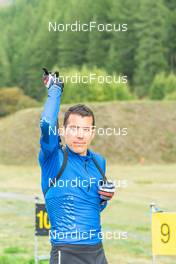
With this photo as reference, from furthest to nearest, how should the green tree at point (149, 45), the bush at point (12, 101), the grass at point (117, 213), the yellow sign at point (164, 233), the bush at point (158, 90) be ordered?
the green tree at point (149, 45), the bush at point (12, 101), the bush at point (158, 90), the grass at point (117, 213), the yellow sign at point (164, 233)

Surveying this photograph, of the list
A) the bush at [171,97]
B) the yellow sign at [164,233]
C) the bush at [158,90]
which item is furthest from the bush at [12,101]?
the yellow sign at [164,233]

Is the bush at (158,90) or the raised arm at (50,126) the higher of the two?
the bush at (158,90)

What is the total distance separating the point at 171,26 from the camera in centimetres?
8462

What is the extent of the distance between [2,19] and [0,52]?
52145mm

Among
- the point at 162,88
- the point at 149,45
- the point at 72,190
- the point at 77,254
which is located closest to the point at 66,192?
the point at 72,190

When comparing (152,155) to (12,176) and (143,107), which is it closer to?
(143,107)

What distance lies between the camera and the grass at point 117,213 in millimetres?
10477

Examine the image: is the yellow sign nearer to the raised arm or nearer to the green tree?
the raised arm

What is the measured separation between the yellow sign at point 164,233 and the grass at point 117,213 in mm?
1614

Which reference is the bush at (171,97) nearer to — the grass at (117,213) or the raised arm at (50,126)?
the grass at (117,213)

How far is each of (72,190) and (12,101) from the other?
63.4 metres

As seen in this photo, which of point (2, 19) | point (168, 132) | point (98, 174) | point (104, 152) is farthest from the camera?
point (2, 19)

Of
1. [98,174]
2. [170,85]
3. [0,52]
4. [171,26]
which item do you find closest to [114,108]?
[170,85]

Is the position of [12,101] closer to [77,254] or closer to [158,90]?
[158,90]
